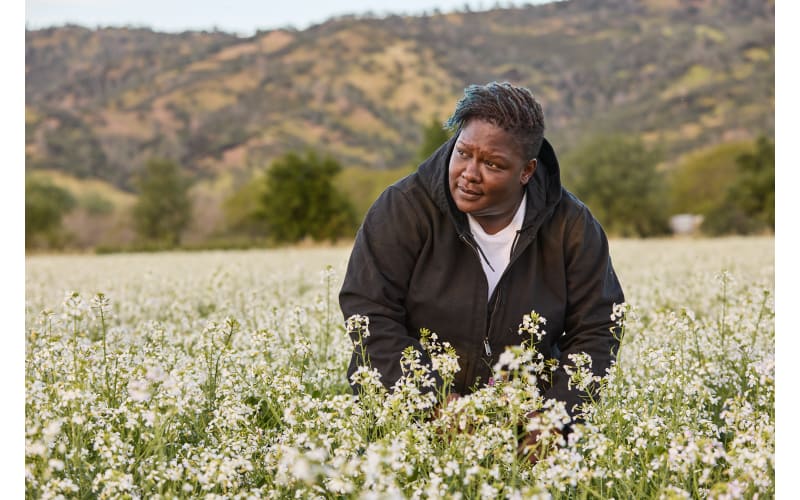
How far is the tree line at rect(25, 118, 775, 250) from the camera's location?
50.0 m

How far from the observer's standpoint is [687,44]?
149750mm

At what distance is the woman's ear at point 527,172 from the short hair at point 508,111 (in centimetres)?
8

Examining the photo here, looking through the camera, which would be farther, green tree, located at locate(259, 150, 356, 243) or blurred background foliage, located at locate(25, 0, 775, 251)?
blurred background foliage, located at locate(25, 0, 775, 251)

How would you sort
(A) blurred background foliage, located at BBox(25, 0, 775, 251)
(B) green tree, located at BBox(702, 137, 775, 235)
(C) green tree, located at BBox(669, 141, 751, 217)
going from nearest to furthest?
(B) green tree, located at BBox(702, 137, 775, 235) < (A) blurred background foliage, located at BBox(25, 0, 775, 251) < (C) green tree, located at BBox(669, 141, 751, 217)

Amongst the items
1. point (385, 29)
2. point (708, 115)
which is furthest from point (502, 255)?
point (385, 29)

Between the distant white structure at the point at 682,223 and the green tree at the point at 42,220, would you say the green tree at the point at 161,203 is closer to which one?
the green tree at the point at 42,220

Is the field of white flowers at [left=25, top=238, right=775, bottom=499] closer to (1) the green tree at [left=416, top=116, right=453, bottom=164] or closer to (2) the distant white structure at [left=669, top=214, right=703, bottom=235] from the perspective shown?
(1) the green tree at [left=416, top=116, right=453, bottom=164]

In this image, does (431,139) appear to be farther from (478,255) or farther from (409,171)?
(478,255)

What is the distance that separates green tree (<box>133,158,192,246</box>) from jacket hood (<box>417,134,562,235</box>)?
57090mm

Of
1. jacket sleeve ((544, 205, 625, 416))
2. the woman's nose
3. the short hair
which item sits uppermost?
the short hair

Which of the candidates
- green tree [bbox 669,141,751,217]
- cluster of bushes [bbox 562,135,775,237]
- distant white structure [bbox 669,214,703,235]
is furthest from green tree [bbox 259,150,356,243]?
green tree [bbox 669,141,751,217]

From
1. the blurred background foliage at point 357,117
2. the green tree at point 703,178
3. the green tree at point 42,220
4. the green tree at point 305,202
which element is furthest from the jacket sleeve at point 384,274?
the green tree at point 703,178
